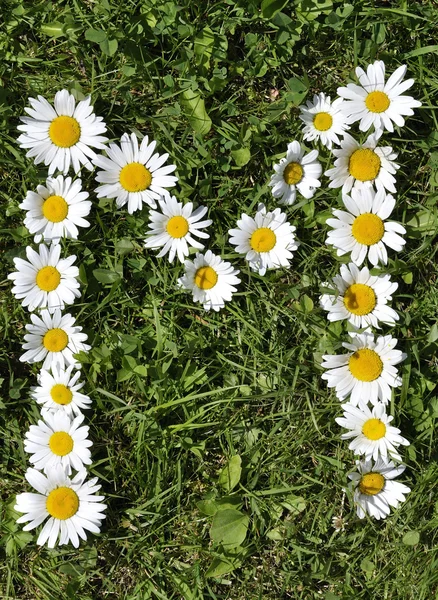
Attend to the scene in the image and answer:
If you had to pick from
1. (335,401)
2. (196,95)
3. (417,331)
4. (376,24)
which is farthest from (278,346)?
(376,24)

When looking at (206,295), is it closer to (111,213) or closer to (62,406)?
(111,213)

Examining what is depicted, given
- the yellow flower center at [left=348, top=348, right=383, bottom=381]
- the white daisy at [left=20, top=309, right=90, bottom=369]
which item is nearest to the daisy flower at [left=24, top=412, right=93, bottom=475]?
the white daisy at [left=20, top=309, right=90, bottom=369]

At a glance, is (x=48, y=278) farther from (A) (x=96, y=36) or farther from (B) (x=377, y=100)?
(B) (x=377, y=100)

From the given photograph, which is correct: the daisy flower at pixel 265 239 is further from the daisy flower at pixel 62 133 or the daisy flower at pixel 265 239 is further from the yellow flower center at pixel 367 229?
the daisy flower at pixel 62 133

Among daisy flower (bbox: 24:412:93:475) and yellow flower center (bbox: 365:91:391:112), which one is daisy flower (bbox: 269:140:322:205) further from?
daisy flower (bbox: 24:412:93:475)

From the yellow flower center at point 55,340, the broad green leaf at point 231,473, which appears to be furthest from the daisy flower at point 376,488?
the yellow flower center at point 55,340
